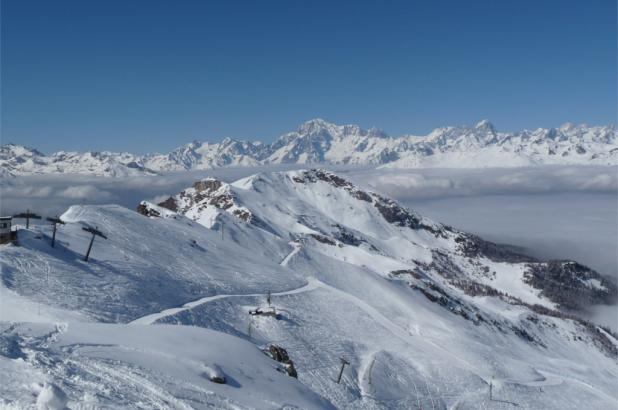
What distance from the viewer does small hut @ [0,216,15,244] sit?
165ft

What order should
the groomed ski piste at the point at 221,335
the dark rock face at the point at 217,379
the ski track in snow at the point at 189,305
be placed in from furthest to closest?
the ski track in snow at the point at 189,305
the dark rock face at the point at 217,379
the groomed ski piste at the point at 221,335

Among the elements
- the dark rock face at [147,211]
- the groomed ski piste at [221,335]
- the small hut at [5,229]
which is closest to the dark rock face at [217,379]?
the groomed ski piste at [221,335]

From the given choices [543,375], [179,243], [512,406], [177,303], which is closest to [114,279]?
[177,303]

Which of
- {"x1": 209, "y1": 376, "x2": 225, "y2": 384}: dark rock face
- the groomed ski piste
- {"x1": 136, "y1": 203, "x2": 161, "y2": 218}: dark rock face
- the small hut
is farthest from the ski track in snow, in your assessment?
{"x1": 136, "y1": 203, "x2": 161, "y2": 218}: dark rock face

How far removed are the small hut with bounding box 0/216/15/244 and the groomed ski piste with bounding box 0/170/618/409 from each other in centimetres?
135

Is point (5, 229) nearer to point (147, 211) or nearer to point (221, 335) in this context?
point (221, 335)

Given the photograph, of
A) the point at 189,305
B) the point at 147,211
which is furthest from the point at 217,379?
the point at 147,211

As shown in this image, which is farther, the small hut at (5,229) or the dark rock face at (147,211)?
the dark rock face at (147,211)

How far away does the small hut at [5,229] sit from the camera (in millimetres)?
50344

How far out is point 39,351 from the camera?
21812mm

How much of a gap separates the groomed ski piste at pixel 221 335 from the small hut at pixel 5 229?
1.35m

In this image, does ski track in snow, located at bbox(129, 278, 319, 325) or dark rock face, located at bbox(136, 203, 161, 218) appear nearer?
ski track in snow, located at bbox(129, 278, 319, 325)

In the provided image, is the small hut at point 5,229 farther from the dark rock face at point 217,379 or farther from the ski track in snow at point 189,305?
the dark rock face at point 217,379

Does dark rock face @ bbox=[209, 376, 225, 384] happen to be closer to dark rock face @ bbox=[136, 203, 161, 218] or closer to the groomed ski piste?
the groomed ski piste
